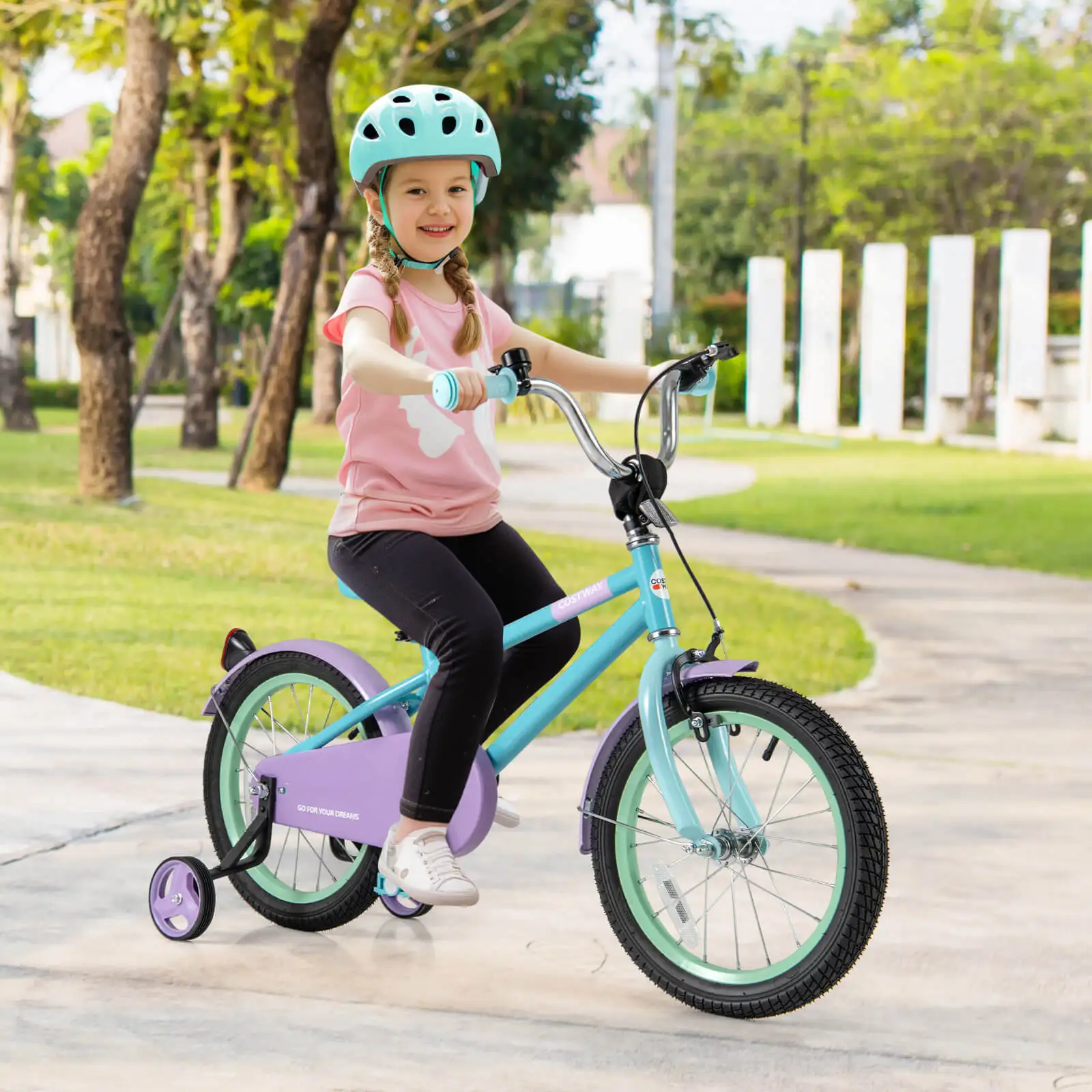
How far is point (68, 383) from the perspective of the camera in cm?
4456

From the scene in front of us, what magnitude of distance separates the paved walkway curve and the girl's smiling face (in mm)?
1567

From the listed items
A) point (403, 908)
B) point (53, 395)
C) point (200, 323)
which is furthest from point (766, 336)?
point (403, 908)

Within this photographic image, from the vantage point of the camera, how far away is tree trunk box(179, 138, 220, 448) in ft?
81.8

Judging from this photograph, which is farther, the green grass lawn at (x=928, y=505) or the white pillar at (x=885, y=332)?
the white pillar at (x=885, y=332)

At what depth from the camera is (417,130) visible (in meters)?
4.01

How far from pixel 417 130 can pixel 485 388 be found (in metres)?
0.75

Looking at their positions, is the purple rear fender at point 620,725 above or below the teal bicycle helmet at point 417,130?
below

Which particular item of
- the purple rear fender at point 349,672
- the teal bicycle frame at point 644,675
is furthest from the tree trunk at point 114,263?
the teal bicycle frame at point 644,675

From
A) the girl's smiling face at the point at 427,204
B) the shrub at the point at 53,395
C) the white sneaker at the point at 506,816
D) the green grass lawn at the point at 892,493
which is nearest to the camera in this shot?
the girl's smiling face at the point at 427,204

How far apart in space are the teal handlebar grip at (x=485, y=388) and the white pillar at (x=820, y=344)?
104 feet

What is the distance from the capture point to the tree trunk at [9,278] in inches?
1046

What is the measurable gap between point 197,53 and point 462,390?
1967cm

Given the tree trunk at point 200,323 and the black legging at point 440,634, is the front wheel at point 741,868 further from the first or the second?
the tree trunk at point 200,323

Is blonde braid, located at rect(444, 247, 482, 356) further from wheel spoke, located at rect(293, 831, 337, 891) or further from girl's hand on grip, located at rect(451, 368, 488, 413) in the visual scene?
wheel spoke, located at rect(293, 831, 337, 891)
